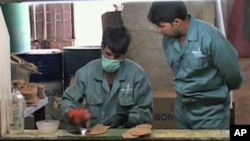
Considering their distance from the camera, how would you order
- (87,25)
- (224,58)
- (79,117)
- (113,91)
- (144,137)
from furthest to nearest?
(87,25) < (113,91) < (224,58) < (79,117) < (144,137)

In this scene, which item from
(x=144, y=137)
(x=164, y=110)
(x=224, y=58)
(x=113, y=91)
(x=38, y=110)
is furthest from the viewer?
(x=164, y=110)

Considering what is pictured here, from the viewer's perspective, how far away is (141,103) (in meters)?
2.21

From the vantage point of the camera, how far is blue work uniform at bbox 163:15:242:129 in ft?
7.06

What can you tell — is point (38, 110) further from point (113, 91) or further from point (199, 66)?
point (199, 66)

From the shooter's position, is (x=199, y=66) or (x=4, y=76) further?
(x=199, y=66)

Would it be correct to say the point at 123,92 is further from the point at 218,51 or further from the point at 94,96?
Result: the point at 218,51

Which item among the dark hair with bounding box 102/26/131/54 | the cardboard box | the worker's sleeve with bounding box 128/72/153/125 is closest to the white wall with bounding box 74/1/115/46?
the cardboard box

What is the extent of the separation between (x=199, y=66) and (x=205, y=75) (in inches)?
2.2

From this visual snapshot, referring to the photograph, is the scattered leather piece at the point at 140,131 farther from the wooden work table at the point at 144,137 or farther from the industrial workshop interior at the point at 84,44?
the industrial workshop interior at the point at 84,44

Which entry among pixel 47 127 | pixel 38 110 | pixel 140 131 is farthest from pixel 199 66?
pixel 38 110

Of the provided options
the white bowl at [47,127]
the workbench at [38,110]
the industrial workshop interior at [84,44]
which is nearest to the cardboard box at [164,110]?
the industrial workshop interior at [84,44]

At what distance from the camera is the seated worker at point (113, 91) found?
2.20 meters

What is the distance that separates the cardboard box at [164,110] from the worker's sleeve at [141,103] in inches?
36.4

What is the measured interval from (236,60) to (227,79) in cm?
10
